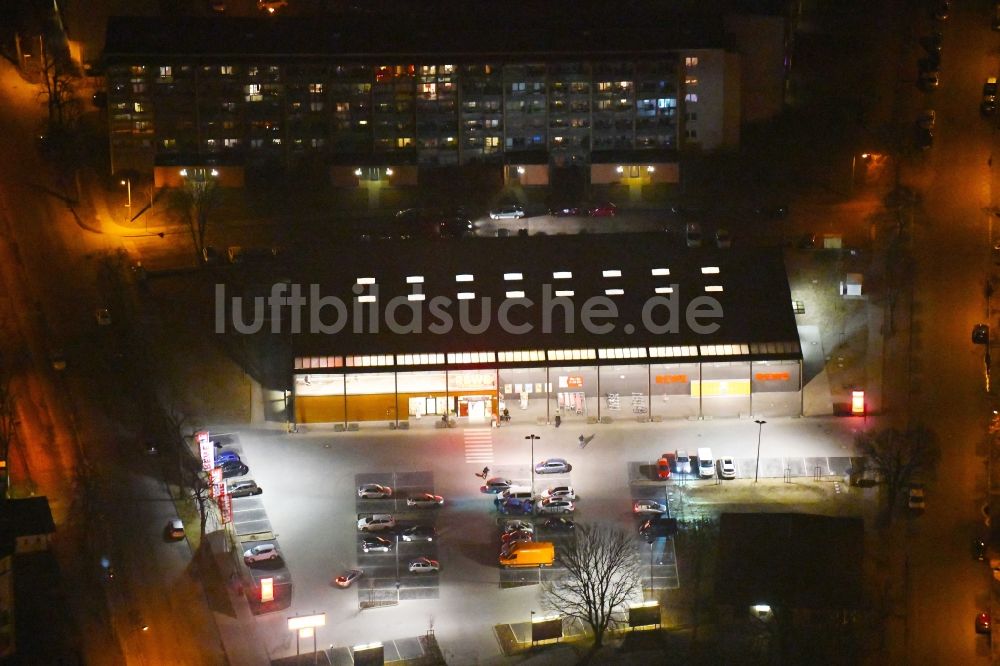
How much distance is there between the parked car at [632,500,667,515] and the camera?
55312mm

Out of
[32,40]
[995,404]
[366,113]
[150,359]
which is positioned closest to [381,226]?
[366,113]

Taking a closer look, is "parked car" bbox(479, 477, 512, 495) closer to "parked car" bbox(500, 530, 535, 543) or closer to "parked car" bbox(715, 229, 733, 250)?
"parked car" bbox(500, 530, 535, 543)

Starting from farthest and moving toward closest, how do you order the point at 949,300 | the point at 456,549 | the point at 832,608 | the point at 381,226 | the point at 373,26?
1. the point at 373,26
2. the point at 381,226
3. the point at 949,300
4. the point at 456,549
5. the point at 832,608

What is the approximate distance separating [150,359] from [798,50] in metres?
29.3

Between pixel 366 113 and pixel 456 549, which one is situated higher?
pixel 366 113

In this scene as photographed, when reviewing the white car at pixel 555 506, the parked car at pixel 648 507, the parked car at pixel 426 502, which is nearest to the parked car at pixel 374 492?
the parked car at pixel 426 502

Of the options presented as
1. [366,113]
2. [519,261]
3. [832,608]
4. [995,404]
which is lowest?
[832,608]

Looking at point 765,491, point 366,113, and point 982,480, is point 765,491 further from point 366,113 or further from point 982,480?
point 366,113

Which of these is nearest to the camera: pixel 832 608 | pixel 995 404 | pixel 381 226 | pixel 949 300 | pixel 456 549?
pixel 832 608

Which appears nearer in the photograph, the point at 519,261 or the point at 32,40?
the point at 519,261

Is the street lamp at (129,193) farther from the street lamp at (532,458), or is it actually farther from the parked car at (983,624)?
the parked car at (983,624)

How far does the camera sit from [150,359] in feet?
206

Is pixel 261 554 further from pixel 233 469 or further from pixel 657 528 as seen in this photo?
pixel 657 528

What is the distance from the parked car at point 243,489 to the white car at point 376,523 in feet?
11.7
